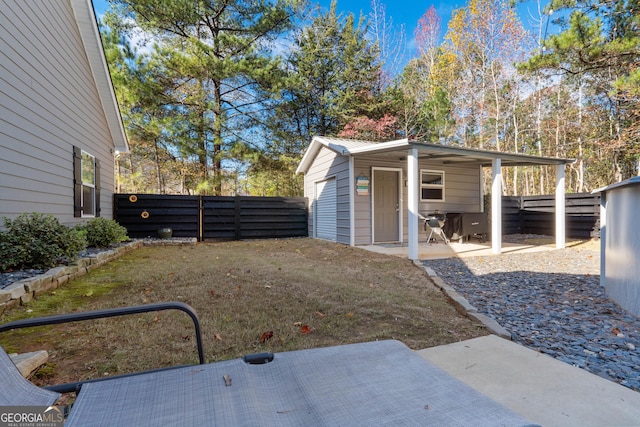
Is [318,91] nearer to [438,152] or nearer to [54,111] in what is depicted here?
[438,152]

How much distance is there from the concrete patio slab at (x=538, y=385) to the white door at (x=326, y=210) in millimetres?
6816

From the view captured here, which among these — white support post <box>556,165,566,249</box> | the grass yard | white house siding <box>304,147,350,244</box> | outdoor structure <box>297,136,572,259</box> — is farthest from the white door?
white support post <box>556,165,566,249</box>

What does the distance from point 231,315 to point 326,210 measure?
701 cm

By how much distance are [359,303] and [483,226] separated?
21.9 ft

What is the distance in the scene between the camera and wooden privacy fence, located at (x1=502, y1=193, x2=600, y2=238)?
30.3 ft

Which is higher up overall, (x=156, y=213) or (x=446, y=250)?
(x=156, y=213)

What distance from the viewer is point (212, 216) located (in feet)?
33.2

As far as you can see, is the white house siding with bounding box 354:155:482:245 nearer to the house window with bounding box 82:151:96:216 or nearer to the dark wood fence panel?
the dark wood fence panel

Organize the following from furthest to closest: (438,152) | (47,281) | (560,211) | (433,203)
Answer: (433,203)
(560,211)
(438,152)
(47,281)

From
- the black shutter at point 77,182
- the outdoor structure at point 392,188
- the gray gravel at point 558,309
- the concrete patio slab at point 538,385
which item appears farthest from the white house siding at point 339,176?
the concrete patio slab at point 538,385

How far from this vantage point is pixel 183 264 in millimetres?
5559

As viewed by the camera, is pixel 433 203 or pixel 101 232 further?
pixel 433 203

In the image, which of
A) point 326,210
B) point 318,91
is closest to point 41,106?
point 326,210

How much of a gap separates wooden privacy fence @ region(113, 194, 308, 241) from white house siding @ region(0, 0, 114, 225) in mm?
2669
